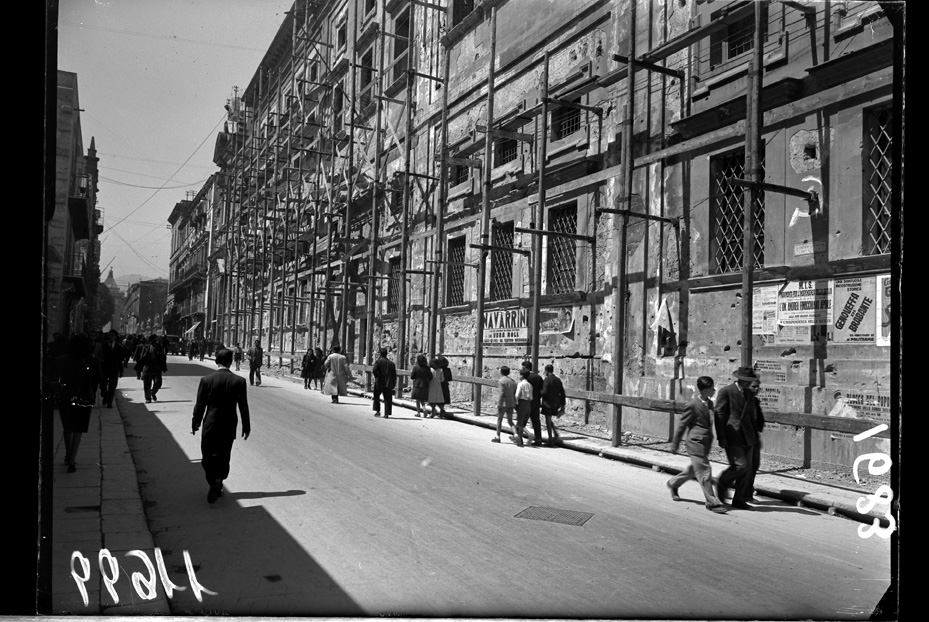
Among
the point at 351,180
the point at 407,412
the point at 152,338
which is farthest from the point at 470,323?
the point at 152,338

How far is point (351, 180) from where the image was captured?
77.3ft

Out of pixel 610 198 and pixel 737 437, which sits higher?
pixel 610 198

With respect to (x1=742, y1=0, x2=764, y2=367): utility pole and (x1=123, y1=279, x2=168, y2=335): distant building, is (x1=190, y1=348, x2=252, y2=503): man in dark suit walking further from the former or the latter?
(x1=742, y1=0, x2=764, y2=367): utility pole

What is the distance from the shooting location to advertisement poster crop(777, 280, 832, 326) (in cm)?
1024

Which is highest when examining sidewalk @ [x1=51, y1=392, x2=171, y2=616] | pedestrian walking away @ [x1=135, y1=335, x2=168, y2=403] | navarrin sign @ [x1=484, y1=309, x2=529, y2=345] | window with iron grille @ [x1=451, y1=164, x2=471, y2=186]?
window with iron grille @ [x1=451, y1=164, x2=471, y2=186]

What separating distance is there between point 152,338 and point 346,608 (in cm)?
333

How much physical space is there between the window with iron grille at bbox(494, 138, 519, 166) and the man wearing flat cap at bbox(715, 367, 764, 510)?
12.0 m

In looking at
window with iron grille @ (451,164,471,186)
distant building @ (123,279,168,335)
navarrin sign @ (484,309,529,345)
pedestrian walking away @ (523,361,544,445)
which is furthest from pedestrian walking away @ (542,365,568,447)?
window with iron grille @ (451,164,471,186)

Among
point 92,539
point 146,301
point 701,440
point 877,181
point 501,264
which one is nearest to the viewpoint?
point 92,539

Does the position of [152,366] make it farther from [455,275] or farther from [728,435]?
[455,275]

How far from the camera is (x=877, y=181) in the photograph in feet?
31.7

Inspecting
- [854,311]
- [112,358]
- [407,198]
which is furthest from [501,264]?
[112,358]

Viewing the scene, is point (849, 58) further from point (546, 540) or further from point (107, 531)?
point (107, 531)

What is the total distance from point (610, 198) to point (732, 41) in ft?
12.7
